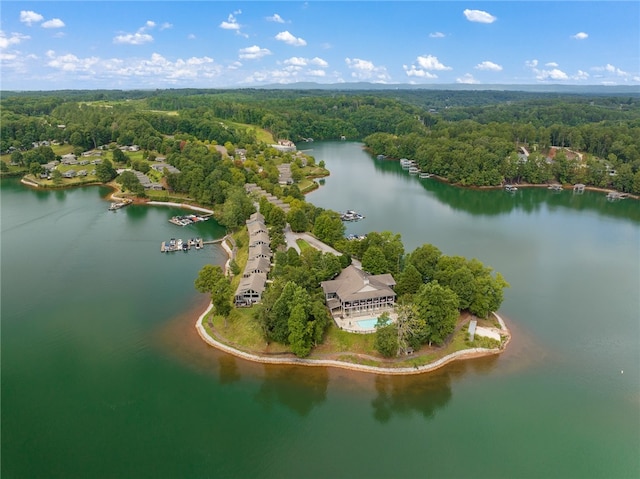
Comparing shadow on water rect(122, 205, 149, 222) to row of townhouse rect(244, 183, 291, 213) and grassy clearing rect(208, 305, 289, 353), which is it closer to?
row of townhouse rect(244, 183, 291, 213)

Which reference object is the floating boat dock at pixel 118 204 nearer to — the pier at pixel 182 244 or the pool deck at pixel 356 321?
the pier at pixel 182 244

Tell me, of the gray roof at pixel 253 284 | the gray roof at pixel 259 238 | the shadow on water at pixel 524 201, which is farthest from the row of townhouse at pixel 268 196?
the shadow on water at pixel 524 201

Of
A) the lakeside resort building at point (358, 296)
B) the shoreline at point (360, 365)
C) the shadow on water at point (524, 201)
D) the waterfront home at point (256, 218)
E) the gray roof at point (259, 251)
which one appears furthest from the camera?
the shadow on water at point (524, 201)

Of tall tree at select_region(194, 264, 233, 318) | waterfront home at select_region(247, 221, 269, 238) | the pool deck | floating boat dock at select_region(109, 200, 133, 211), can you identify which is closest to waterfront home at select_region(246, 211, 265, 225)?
waterfront home at select_region(247, 221, 269, 238)

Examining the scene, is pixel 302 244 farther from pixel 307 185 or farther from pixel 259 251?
pixel 307 185

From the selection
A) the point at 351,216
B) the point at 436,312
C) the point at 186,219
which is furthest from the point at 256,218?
the point at 436,312
